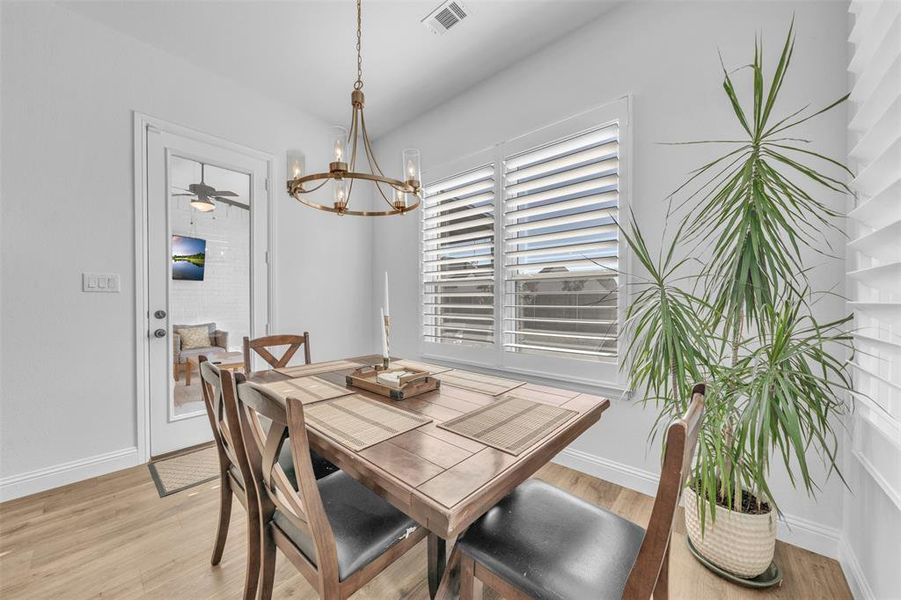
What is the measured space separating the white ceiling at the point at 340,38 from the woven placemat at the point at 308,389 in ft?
7.20

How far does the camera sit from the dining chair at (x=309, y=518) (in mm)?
889

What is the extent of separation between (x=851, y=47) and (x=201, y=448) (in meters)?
4.37

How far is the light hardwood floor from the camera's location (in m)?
1.40

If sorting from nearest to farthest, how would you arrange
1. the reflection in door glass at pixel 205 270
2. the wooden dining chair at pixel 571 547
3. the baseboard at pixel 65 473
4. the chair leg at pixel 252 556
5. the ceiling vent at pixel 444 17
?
the wooden dining chair at pixel 571 547 < the chair leg at pixel 252 556 < the baseboard at pixel 65 473 < the ceiling vent at pixel 444 17 < the reflection in door glass at pixel 205 270

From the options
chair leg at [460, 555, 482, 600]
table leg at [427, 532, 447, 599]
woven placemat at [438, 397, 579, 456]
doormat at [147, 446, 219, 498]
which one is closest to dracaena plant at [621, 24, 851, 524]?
woven placemat at [438, 397, 579, 456]

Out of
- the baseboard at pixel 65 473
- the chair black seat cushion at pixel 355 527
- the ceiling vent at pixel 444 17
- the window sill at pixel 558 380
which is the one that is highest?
the ceiling vent at pixel 444 17

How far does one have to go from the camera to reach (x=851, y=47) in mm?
1523

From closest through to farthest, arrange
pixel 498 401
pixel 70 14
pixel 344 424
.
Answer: pixel 344 424 < pixel 498 401 < pixel 70 14

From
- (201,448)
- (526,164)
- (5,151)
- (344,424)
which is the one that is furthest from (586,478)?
(5,151)

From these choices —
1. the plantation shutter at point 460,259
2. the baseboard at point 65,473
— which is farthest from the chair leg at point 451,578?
the baseboard at point 65,473

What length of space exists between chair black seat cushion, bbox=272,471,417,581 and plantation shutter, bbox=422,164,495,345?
1765 millimetres

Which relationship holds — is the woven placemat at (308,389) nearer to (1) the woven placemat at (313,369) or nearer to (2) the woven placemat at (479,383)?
(1) the woven placemat at (313,369)

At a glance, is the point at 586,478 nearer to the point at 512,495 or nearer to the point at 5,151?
the point at 512,495

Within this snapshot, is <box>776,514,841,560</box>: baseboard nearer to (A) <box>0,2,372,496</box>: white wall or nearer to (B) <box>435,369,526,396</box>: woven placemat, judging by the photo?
(B) <box>435,369,526,396</box>: woven placemat
